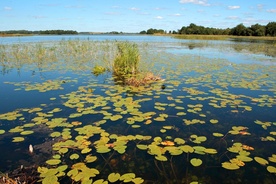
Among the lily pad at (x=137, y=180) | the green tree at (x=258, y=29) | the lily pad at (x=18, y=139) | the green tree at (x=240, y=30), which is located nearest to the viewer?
the lily pad at (x=137, y=180)

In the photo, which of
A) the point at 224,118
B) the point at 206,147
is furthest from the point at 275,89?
the point at 206,147

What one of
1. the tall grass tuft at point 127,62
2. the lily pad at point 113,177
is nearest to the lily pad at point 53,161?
the lily pad at point 113,177

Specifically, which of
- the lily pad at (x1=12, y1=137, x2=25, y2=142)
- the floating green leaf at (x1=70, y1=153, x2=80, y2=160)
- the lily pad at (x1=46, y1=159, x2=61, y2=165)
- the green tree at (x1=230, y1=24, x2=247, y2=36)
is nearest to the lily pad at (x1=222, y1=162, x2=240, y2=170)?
the floating green leaf at (x1=70, y1=153, x2=80, y2=160)

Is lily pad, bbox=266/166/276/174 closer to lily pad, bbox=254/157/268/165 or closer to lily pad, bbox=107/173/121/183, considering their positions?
lily pad, bbox=254/157/268/165

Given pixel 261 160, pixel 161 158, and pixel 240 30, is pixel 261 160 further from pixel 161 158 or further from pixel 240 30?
pixel 240 30

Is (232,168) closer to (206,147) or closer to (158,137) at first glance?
(206,147)

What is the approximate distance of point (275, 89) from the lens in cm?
681

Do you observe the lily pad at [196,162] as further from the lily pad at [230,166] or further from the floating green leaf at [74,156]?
the floating green leaf at [74,156]

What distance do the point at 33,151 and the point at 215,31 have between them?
81.8 m

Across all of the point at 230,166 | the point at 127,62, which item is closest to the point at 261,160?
the point at 230,166

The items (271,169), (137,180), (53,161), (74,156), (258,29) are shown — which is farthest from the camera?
(258,29)

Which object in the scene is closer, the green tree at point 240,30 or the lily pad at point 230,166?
the lily pad at point 230,166

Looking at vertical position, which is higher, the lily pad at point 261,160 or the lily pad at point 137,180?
the lily pad at point 261,160

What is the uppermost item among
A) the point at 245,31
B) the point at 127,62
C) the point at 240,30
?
the point at 240,30
